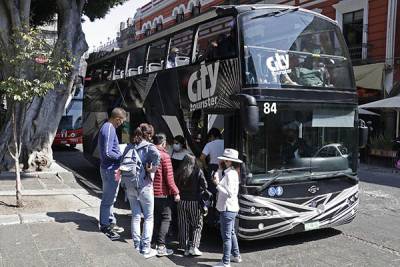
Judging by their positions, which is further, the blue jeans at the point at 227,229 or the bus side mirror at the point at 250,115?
the bus side mirror at the point at 250,115

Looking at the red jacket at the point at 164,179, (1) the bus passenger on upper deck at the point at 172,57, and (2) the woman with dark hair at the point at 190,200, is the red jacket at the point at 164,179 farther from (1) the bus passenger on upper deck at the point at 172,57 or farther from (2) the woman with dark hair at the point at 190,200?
(1) the bus passenger on upper deck at the point at 172,57

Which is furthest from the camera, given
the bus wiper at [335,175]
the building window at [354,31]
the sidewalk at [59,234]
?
the building window at [354,31]

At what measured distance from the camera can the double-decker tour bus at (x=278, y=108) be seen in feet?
19.9

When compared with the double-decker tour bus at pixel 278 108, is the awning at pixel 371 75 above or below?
above

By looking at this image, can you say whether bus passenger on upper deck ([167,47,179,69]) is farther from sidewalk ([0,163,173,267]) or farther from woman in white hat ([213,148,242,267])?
woman in white hat ([213,148,242,267])

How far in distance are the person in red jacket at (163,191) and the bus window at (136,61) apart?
4088 millimetres

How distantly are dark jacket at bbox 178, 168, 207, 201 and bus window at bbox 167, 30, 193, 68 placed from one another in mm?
2327

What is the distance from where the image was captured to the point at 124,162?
599cm

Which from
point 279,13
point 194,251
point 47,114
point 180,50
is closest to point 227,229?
point 194,251

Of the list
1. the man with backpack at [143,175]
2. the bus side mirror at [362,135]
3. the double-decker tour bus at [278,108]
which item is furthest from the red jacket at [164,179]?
the bus side mirror at [362,135]

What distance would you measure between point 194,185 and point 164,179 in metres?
0.41

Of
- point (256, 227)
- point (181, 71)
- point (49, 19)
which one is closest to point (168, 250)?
point (256, 227)

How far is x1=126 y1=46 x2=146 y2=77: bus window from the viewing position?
9.90 meters

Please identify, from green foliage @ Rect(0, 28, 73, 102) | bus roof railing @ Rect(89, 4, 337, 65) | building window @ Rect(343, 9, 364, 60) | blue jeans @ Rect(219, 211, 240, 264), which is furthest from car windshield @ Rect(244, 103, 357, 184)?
building window @ Rect(343, 9, 364, 60)
